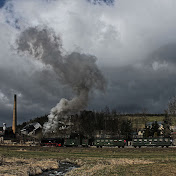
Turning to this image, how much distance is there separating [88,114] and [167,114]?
76.1 meters

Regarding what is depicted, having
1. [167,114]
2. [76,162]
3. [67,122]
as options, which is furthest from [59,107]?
[76,162]

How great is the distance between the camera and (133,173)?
20.6 metres

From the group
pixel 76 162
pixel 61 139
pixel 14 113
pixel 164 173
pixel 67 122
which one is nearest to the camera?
pixel 164 173

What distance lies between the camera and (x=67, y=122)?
101 m

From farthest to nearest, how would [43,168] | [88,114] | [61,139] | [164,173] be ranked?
[88,114]
[61,139]
[43,168]
[164,173]

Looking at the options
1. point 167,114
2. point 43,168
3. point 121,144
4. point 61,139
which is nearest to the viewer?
point 43,168

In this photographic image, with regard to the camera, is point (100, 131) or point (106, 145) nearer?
point (106, 145)

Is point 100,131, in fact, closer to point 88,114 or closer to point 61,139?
point 88,114

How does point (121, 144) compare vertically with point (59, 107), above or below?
below

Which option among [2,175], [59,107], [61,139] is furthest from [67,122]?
[2,175]

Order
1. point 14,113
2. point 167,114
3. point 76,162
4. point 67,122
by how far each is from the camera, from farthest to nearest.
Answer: point 14,113 < point 67,122 < point 167,114 < point 76,162

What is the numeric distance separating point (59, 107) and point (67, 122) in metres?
9.71

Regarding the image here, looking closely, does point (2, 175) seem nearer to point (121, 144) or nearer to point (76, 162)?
point (76, 162)

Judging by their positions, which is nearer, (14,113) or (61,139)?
(61,139)
